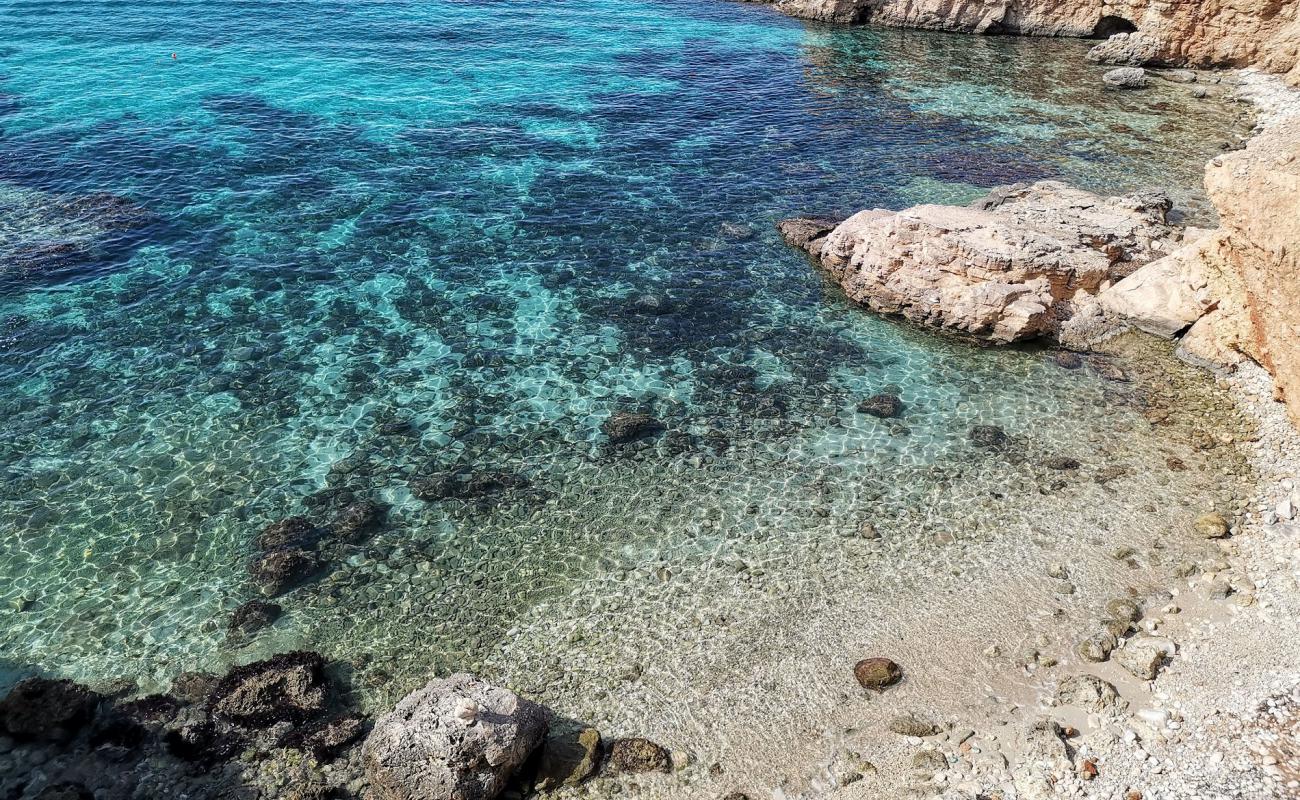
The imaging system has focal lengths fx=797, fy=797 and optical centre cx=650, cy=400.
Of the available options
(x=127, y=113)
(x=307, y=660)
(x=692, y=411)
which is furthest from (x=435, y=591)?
(x=127, y=113)

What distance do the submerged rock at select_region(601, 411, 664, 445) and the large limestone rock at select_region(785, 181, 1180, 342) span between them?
10130 mm

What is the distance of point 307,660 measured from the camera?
53.5 feet

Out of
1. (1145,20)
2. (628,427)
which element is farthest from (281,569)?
(1145,20)

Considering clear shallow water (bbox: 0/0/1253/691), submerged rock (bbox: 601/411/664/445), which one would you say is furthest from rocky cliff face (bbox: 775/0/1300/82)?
submerged rock (bbox: 601/411/664/445)

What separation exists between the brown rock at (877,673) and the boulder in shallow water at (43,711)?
1497 centimetres

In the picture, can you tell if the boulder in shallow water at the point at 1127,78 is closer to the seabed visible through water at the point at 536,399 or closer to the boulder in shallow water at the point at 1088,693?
the seabed visible through water at the point at 536,399

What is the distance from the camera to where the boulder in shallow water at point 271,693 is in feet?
50.3

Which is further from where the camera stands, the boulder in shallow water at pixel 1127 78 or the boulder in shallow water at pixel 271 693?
the boulder in shallow water at pixel 1127 78

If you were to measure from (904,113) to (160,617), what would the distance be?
43.8 meters

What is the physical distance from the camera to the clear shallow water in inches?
735

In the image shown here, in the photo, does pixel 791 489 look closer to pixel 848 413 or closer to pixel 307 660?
pixel 848 413

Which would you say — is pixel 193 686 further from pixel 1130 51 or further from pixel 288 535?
pixel 1130 51

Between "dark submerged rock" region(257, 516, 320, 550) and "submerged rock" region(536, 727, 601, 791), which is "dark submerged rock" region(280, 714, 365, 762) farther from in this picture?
"dark submerged rock" region(257, 516, 320, 550)

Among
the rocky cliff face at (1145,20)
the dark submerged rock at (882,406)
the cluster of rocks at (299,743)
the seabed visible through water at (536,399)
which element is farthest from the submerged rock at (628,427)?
the rocky cliff face at (1145,20)
